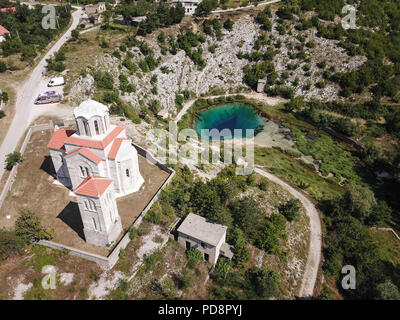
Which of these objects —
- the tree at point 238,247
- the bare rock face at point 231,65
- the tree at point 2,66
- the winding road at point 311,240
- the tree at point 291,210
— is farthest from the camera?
the bare rock face at point 231,65

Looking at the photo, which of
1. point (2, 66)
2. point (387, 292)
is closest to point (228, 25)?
point (2, 66)

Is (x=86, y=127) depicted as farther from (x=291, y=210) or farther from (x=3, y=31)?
(x=3, y=31)

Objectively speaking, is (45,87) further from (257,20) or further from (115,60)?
(257,20)

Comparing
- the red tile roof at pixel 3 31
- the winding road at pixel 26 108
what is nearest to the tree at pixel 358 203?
the winding road at pixel 26 108

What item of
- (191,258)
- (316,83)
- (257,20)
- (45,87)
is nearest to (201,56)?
(257,20)

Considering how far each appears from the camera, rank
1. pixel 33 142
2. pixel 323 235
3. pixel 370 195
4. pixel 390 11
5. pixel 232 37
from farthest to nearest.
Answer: pixel 390 11, pixel 232 37, pixel 33 142, pixel 370 195, pixel 323 235

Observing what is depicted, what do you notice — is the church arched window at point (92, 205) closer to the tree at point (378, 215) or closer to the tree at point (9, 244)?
the tree at point (9, 244)
